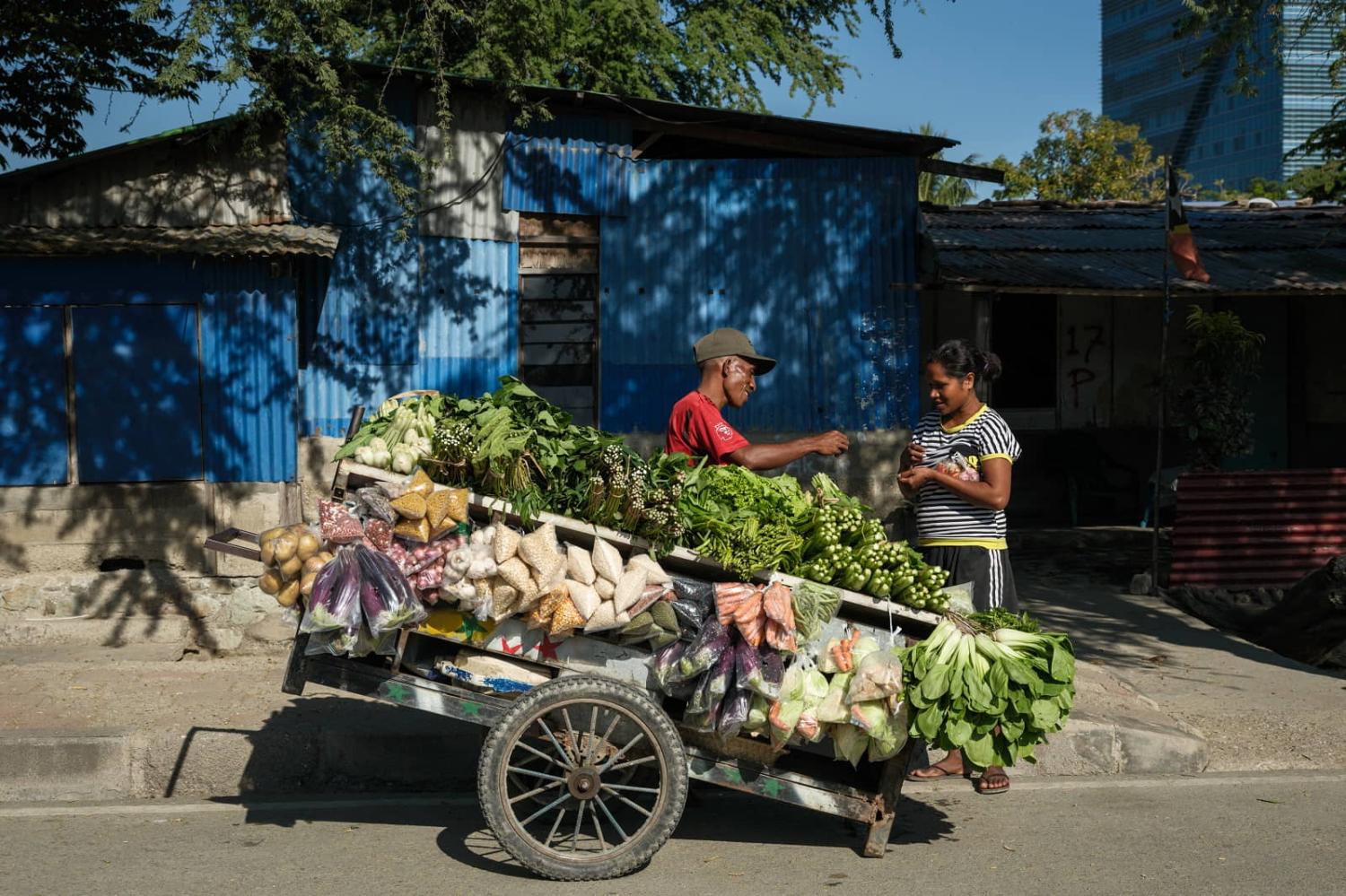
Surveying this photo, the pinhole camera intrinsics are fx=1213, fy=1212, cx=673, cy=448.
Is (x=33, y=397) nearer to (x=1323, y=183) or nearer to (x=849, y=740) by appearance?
(x=849, y=740)

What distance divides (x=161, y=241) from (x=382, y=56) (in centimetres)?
644

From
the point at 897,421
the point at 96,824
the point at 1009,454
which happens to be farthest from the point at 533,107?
the point at 96,824

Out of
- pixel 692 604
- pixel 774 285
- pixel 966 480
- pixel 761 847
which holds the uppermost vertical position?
pixel 774 285

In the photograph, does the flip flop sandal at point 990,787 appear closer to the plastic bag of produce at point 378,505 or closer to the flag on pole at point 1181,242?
the plastic bag of produce at point 378,505

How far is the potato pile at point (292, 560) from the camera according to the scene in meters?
4.11

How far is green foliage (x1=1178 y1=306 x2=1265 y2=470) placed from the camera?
10.3 meters

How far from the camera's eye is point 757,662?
13.6 ft

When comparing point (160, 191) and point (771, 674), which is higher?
point (160, 191)

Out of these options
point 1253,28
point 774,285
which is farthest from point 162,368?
point 1253,28

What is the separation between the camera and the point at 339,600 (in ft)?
13.1

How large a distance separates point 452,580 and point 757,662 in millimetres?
1076

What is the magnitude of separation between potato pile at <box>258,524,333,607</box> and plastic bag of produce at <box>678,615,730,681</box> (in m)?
1.27

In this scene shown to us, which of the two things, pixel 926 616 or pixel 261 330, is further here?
pixel 261 330

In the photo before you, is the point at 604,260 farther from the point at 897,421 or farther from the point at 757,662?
the point at 757,662
